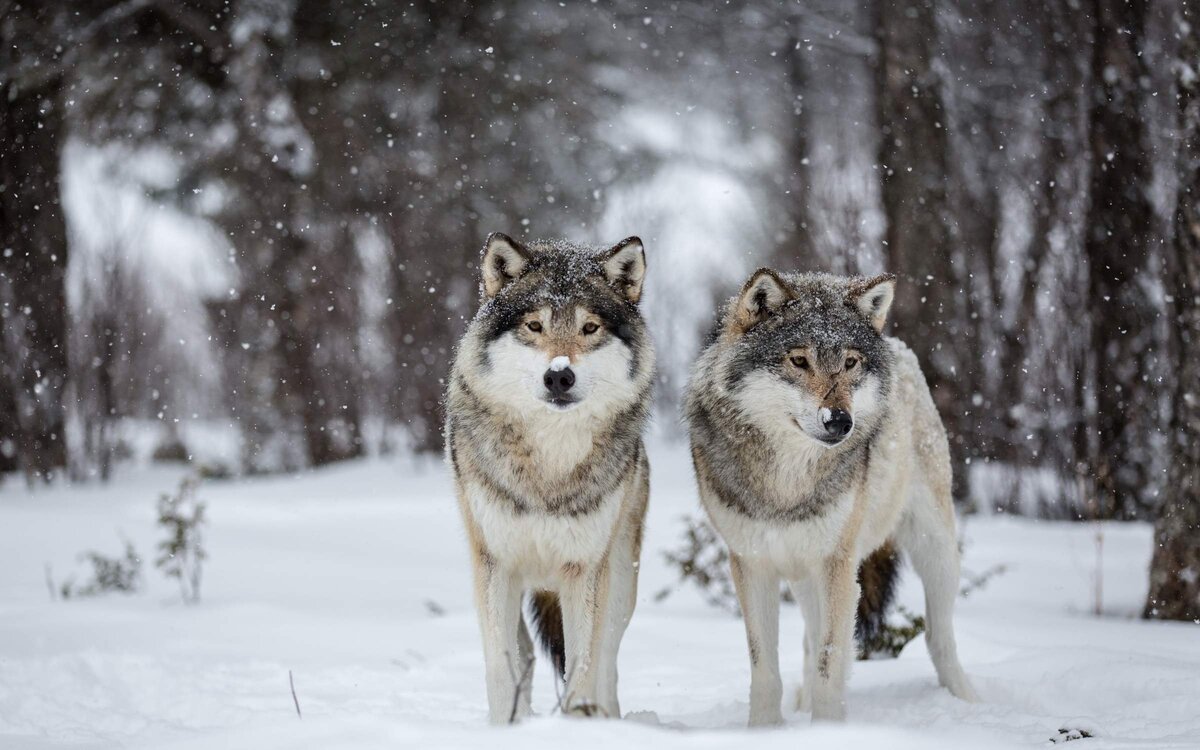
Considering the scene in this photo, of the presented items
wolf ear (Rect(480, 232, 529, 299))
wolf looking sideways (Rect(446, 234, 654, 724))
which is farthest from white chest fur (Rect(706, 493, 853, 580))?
wolf ear (Rect(480, 232, 529, 299))

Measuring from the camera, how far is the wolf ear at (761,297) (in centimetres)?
359

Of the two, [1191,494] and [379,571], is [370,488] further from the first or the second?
[1191,494]

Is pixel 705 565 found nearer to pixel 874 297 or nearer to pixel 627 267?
pixel 874 297

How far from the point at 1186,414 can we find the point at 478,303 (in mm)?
6751

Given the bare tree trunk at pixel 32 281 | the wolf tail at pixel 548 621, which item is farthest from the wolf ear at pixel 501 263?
the bare tree trunk at pixel 32 281

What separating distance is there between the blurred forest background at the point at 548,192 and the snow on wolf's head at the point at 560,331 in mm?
4298

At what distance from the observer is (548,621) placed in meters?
4.07

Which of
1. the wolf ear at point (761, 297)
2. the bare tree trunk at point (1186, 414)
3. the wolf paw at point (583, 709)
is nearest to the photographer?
the wolf paw at point (583, 709)

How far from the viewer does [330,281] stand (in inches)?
477

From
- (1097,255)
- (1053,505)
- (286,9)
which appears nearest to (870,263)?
(1097,255)

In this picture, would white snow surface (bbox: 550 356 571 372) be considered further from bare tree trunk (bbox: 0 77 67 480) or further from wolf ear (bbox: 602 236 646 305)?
bare tree trunk (bbox: 0 77 67 480)

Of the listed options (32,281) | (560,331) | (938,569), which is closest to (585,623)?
(560,331)

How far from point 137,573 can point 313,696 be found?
267cm

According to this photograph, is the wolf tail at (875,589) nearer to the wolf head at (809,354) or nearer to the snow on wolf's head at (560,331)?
the wolf head at (809,354)
